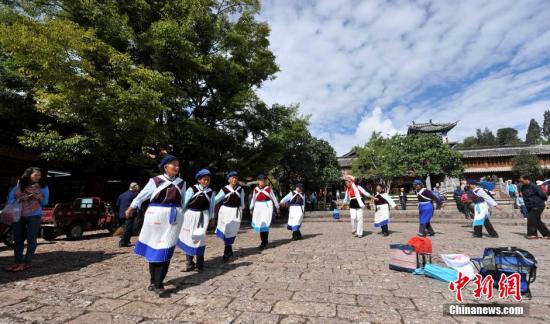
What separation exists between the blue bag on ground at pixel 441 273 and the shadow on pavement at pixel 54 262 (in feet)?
19.4

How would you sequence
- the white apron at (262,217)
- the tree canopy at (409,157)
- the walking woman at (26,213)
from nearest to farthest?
the walking woman at (26,213) → the white apron at (262,217) → the tree canopy at (409,157)

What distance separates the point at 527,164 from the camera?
109 ft

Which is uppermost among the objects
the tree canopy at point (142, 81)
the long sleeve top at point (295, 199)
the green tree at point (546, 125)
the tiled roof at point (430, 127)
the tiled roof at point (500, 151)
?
the green tree at point (546, 125)

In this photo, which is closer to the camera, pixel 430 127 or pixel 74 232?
pixel 74 232

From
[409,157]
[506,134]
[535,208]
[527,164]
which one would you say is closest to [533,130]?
[506,134]

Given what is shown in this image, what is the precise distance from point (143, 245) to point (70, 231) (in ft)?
25.3

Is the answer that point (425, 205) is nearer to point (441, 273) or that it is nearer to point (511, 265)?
point (441, 273)

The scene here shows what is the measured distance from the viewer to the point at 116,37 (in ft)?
33.7

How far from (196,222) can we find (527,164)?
1645 inches

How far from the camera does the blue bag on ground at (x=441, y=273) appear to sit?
3992mm

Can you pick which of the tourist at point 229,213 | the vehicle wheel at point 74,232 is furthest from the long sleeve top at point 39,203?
the vehicle wheel at point 74,232

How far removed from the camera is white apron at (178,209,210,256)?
15.6 ft

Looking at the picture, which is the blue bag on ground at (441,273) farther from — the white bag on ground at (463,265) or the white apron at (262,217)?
the white apron at (262,217)

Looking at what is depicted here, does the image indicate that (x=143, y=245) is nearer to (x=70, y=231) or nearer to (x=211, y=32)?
(x=70, y=231)
